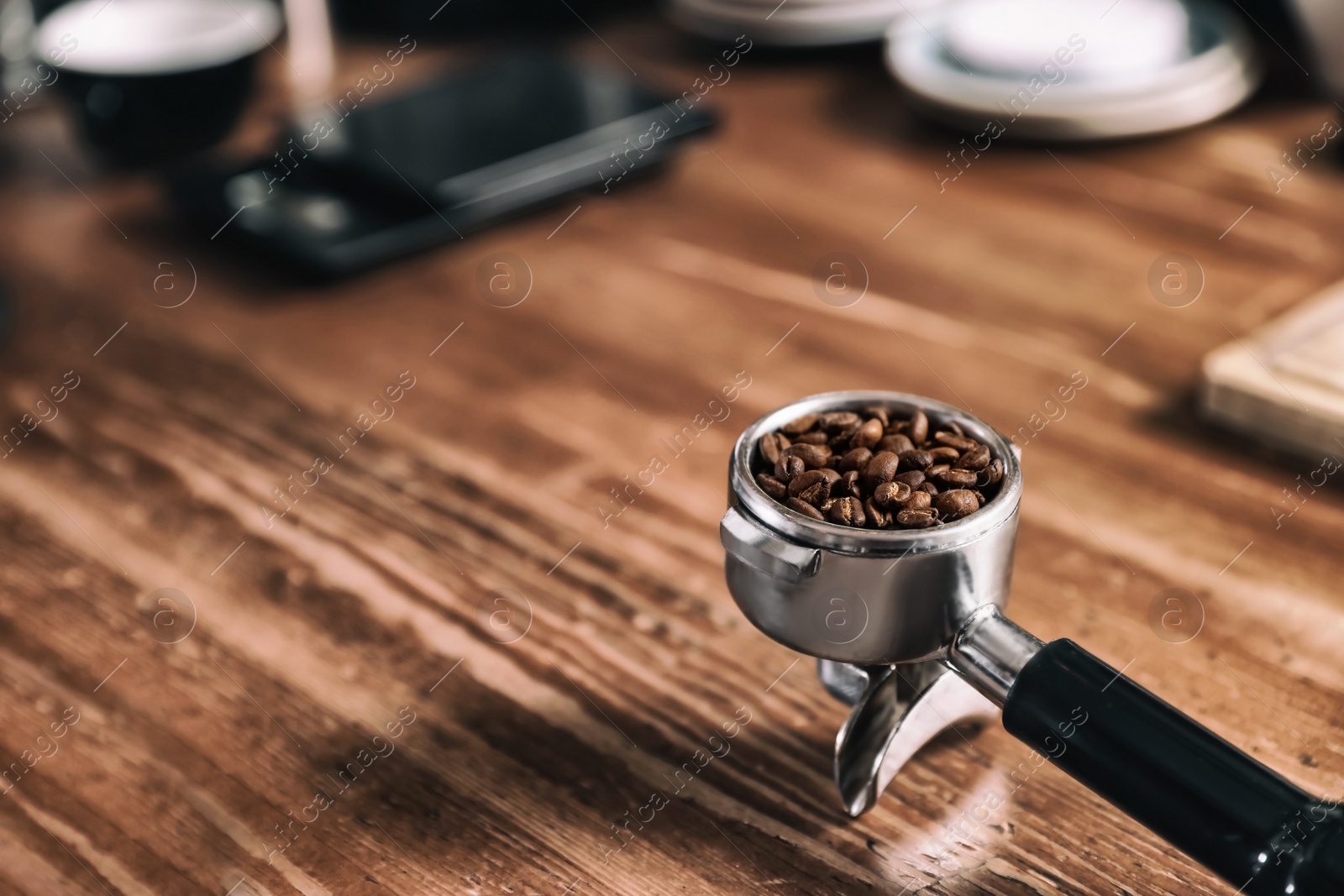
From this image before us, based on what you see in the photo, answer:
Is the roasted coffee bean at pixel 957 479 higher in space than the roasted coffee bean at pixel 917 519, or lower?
lower

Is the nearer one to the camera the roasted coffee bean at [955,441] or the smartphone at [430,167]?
the roasted coffee bean at [955,441]

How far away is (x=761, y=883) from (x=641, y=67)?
1187mm

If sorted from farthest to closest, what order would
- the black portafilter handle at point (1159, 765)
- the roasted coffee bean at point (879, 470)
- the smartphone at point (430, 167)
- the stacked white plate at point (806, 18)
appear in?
the stacked white plate at point (806, 18) < the smartphone at point (430, 167) < the roasted coffee bean at point (879, 470) < the black portafilter handle at point (1159, 765)

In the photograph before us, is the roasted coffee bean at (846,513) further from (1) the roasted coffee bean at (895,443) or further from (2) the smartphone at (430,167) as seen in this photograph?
(2) the smartphone at (430,167)

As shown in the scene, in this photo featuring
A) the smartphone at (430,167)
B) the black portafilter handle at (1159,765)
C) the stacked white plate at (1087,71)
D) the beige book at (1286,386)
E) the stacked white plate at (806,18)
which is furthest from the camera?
the stacked white plate at (806,18)

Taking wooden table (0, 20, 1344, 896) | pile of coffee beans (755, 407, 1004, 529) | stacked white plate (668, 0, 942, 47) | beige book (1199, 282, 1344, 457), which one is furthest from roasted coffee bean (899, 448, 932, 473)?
stacked white plate (668, 0, 942, 47)

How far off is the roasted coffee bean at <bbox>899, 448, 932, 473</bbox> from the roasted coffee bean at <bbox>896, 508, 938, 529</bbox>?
36mm

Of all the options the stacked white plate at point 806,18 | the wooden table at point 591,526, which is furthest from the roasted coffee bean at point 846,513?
the stacked white plate at point 806,18

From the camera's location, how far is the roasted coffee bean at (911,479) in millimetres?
518

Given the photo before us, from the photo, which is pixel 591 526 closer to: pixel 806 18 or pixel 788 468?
pixel 788 468

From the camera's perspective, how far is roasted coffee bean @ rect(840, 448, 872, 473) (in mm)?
536

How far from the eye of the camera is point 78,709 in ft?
2.12

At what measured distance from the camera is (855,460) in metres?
0.54

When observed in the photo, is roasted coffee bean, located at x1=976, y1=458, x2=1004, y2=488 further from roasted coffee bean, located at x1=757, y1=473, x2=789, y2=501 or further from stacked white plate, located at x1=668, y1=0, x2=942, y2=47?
stacked white plate, located at x1=668, y1=0, x2=942, y2=47
